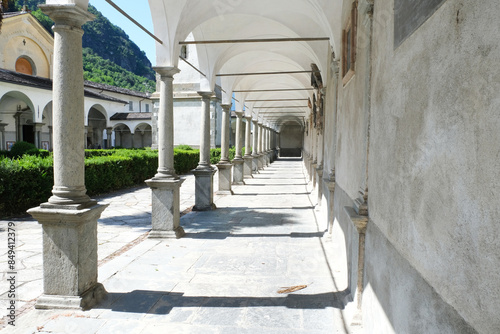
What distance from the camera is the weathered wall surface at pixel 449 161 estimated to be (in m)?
1.19

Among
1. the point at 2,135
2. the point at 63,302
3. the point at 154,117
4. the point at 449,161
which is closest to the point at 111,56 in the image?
the point at 2,135

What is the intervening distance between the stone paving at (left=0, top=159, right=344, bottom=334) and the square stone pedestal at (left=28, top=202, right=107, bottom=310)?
0.41 feet

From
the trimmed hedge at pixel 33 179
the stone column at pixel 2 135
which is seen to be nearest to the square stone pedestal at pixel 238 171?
the trimmed hedge at pixel 33 179

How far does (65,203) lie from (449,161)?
346cm

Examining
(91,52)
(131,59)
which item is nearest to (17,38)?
(91,52)

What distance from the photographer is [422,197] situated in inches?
71.1

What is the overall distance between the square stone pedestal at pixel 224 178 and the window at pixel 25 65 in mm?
23355

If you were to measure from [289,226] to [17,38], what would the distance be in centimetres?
2819

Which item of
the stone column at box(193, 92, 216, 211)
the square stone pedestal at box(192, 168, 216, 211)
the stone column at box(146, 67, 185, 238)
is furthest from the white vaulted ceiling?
the square stone pedestal at box(192, 168, 216, 211)

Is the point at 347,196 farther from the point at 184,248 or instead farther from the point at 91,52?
the point at 91,52

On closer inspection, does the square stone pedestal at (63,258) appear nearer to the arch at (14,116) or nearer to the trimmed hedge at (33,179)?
the trimmed hedge at (33,179)

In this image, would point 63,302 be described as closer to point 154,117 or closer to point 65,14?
point 65,14

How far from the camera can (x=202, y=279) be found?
450 centimetres

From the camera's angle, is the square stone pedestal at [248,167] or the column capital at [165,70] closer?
the column capital at [165,70]
